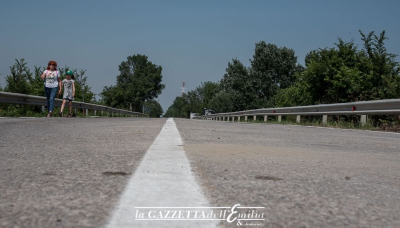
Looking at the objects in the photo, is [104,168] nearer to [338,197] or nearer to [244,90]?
[338,197]

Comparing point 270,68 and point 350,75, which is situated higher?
point 270,68

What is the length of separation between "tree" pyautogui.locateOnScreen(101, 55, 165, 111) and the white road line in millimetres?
86625

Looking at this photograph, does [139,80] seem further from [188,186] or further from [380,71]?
[188,186]

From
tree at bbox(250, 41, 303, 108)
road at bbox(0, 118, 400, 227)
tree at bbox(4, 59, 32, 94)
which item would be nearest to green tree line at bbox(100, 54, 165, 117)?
tree at bbox(250, 41, 303, 108)

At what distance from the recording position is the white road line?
71.8 inches

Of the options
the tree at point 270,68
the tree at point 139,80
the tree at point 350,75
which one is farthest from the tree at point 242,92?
the tree at point 139,80

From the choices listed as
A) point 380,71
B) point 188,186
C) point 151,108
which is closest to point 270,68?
point 380,71

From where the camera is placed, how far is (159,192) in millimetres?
2348

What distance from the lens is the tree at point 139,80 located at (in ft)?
316

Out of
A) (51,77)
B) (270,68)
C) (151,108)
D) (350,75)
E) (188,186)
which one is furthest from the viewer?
(151,108)

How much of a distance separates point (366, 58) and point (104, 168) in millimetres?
19169

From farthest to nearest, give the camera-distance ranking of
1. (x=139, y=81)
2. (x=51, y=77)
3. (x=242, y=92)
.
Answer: (x=139, y=81) → (x=242, y=92) → (x=51, y=77)

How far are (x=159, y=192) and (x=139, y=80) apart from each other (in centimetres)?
9748

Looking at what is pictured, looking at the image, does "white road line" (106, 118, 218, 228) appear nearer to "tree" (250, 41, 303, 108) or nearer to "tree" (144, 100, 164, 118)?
"tree" (250, 41, 303, 108)
